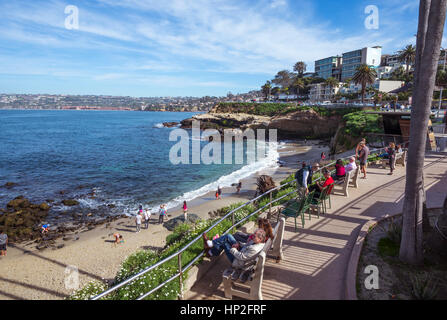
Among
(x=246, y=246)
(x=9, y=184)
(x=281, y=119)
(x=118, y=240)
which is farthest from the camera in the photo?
(x=281, y=119)

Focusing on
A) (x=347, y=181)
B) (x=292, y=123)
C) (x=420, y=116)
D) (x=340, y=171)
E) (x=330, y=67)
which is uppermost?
(x=330, y=67)

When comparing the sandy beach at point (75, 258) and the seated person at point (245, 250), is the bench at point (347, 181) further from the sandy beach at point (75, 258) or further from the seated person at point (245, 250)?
A: the sandy beach at point (75, 258)

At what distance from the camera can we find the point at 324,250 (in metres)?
5.71

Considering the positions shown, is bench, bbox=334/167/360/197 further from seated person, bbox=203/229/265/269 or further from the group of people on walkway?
seated person, bbox=203/229/265/269

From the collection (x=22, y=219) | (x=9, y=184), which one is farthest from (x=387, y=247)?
(x=9, y=184)

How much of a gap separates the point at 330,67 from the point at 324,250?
379 ft

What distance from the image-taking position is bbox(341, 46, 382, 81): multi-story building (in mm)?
90250

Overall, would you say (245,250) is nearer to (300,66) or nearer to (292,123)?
(292,123)

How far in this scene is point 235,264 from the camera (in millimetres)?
4301

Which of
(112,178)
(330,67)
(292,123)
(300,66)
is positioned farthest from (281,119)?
(300,66)

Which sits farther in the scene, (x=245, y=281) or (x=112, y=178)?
(x=112, y=178)

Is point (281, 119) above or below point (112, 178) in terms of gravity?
above

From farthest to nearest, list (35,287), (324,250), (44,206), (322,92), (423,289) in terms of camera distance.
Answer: (322,92) → (44,206) → (35,287) → (324,250) → (423,289)
